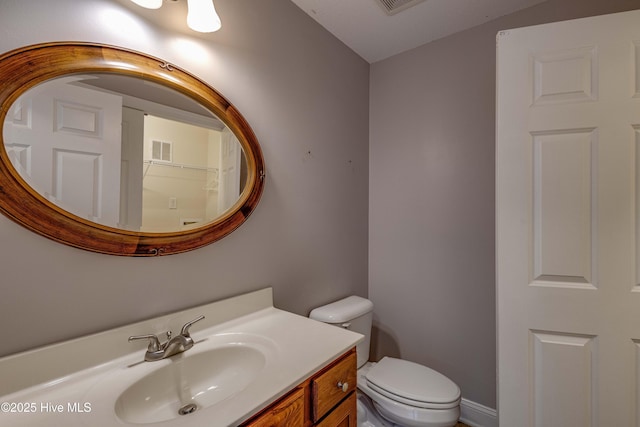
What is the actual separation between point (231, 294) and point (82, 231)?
58 centimetres

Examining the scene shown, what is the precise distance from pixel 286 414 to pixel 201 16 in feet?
4.31

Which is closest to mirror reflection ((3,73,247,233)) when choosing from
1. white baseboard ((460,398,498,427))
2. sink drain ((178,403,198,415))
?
sink drain ((178,403,198,415))

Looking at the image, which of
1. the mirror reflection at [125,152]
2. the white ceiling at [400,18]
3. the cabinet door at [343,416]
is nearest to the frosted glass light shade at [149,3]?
the mirror reflection at [125,152]

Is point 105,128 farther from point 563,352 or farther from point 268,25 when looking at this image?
point 563,352

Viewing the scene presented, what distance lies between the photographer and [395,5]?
5.10ft

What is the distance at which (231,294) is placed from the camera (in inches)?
47.9

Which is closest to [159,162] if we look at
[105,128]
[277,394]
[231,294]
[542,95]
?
[105,128]

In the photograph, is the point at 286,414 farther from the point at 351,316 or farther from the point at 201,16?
the point at 201,16

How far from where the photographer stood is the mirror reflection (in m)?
0.78

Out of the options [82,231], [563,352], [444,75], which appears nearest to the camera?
[82,231]

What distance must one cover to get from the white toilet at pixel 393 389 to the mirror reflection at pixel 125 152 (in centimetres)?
91

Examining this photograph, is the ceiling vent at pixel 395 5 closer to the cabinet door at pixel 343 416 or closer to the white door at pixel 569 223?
the white door at pixel 569 223

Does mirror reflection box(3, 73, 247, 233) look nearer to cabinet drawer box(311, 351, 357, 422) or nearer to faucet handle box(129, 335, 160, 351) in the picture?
faucet handle box(129, 335, 160, 351)

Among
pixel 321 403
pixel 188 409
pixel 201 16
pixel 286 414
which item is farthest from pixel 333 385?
pixel 201 16
